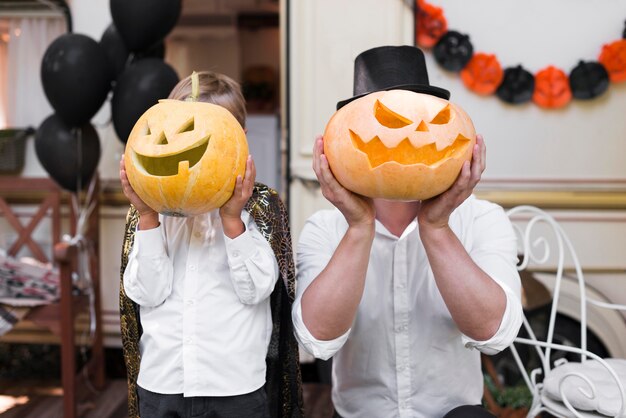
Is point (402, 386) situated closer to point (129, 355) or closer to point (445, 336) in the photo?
point (445, 336)

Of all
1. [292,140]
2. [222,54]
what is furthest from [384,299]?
[222,54]

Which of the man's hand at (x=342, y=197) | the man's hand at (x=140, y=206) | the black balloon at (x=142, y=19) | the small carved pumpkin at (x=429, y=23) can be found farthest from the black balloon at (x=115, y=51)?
the man's hand at (x=342, y=197)

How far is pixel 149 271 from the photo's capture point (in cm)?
146

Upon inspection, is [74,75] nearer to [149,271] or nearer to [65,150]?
[65,150]

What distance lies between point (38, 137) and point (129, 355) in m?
1.74

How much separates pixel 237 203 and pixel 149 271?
0.29 m

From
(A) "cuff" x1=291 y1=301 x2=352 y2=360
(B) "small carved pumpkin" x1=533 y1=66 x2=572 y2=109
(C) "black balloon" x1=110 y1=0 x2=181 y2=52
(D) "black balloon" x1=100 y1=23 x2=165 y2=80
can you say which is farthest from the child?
(B) "small carved pumpkin" x1=533 y1=66 x2=572 y2=109

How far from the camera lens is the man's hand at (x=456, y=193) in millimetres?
1262

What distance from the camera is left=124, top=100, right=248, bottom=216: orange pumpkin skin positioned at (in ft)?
4.26

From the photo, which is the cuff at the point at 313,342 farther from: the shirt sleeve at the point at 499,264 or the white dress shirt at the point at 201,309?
the shirt sleeve at the point at 499,264

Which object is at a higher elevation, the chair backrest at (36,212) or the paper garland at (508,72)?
the paper garland at (508,72)

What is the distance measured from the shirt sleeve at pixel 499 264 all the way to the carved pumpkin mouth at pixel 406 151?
37cm

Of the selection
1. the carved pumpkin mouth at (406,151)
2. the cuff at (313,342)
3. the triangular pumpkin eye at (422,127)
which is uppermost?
the triangular pumpkin eye at (422,127)

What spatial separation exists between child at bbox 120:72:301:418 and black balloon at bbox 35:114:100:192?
1.53 m
